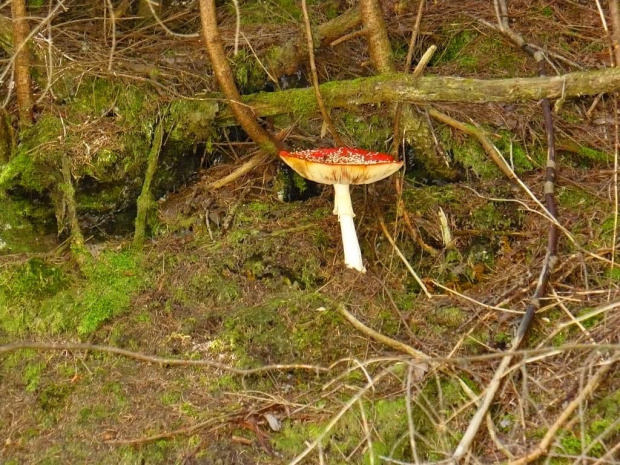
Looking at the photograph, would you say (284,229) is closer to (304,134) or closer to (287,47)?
(304,134)

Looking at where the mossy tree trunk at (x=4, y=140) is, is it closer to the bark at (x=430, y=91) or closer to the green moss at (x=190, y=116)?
the green moss at (x=190, y=116)

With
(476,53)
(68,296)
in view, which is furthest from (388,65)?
(68,296)

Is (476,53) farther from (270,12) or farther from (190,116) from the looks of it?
(190,116)

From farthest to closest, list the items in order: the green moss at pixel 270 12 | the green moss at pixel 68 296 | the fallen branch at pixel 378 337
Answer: the green moss at pixel 270 12
the green moss at pixel 68 296
the fallen branch at pixel 378 337

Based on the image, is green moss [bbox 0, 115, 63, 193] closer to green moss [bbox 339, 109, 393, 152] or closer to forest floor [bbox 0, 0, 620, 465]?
forest floor [bbox 0, 0, 620, 465]

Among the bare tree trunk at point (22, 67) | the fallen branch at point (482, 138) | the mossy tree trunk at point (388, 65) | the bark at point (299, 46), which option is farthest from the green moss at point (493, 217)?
the bare tree trunk at point (22, 67)
